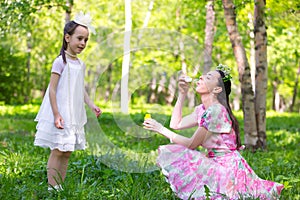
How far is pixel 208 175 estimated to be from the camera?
3.97m

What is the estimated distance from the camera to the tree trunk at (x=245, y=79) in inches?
295

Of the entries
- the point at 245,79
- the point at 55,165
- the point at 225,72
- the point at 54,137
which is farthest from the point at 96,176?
the point at 245,79

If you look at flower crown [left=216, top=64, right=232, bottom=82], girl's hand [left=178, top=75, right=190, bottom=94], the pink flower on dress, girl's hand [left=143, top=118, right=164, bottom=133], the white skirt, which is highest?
flower crown [left=216, top=64, right=232, bottom=82]

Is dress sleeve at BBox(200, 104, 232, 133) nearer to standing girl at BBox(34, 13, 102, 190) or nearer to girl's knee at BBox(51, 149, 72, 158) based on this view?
standing girl at BBox(34, 13, 102, 190)

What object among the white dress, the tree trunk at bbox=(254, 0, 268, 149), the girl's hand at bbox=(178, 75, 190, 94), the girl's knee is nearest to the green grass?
the girl's knee

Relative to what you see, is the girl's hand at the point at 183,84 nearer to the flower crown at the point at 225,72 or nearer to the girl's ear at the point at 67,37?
the flower crown at the point at 225,72

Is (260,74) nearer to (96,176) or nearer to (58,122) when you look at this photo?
(96,176)

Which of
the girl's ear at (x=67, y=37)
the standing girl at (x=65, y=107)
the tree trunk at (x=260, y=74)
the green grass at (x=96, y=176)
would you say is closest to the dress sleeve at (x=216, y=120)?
the green grass at (x=96, y=176)

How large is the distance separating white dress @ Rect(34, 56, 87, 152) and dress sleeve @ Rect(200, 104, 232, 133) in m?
1.06

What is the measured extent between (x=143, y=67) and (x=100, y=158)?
1355 mm

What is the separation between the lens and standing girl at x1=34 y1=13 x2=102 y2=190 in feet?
13.2

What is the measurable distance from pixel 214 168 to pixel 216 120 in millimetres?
388

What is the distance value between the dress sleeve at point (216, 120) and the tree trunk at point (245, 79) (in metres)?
3.57

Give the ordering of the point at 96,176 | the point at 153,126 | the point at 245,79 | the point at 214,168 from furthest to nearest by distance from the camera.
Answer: the point at 245,79, the point at 96,176, the point at 214,168, the point at 153,126
